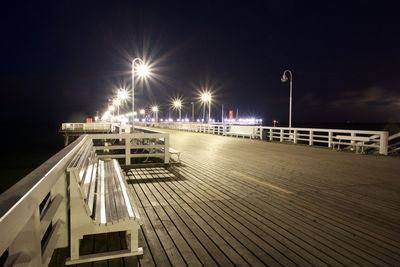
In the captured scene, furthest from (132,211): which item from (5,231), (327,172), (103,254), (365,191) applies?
(327,172)

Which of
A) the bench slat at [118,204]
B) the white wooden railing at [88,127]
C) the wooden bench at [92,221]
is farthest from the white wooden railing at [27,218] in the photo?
the white wooden railing at [88,127]

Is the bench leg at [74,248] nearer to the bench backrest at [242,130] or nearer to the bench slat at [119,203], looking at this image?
the bench slat at [119,203]

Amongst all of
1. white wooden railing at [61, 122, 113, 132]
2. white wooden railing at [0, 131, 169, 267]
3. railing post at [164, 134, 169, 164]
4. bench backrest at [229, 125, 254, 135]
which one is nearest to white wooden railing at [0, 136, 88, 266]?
white wooden railing at [0, 131, 169, 267]

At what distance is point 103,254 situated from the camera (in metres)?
3.49

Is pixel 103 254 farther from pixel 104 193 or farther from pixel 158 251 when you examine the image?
pixel 104 193

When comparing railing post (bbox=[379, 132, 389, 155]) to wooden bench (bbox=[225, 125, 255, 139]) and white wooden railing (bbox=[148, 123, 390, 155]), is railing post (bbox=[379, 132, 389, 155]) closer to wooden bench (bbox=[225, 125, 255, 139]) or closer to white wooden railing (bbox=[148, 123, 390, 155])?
white wooden railing (bbox=[148, 123, 390, 155])

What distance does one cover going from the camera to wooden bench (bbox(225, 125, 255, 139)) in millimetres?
23770

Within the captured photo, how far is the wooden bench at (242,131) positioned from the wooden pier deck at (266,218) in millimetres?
15101

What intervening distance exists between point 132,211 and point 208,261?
3.53 ft

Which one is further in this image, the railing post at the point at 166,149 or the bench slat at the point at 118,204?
the railing post at the point at 166,149

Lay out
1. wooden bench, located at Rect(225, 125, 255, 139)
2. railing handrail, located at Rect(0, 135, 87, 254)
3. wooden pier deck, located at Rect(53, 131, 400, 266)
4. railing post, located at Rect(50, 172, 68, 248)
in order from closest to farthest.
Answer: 1. railing handrail, located at Rect(0, 135, 87, 254)
2. wooden pier deck, located at Rect(53, 131, 400, 266)
3. railing post, located at Rect(50, 172, 68, 248)
4. wooden bench, located at Rect(225, 125, 255, 139)

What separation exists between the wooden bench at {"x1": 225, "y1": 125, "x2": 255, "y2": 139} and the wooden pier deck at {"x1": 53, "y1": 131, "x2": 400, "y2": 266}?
15.1 meters

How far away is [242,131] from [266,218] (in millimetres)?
20654

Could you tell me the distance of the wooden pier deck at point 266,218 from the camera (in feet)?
11.5
